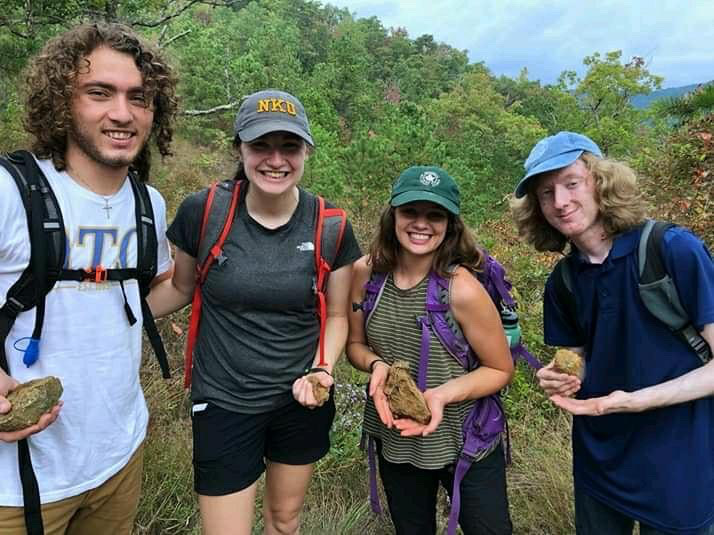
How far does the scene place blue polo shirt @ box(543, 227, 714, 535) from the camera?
164 cm

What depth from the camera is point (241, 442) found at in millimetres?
2023

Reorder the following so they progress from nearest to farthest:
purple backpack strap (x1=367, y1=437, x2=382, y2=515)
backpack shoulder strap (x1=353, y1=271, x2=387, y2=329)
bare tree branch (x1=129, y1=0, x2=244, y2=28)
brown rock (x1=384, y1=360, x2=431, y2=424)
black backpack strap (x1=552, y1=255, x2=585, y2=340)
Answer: brown rock (x1=384, y1=360, x2=431, y2=424) → black backpack strap (x1=552, y1=255, x2=585, y2=340) → backpack shoulder strap (x1=353, y1=271, x2=387, y2=329) → purple backpack strap (x1=367, y1=437, x2=382, y2=515) → bare tree branch (x1=129, y1=0, x2=244, y2=28)

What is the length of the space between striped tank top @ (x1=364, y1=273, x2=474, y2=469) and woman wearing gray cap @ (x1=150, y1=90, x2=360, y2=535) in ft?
0.62

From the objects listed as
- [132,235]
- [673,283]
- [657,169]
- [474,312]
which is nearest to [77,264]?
[132,235]

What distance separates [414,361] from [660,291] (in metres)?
0.85

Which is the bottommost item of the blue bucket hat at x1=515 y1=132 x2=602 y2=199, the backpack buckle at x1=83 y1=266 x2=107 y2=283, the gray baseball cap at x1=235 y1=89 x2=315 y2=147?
the backpack buckle at x1=83 y1=266 x2=107 y2=283

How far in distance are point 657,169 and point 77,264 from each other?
10319 millimetres

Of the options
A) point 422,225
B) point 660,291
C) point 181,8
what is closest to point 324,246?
point 422,225

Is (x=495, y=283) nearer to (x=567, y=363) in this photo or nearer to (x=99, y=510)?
(x=567, y=363)

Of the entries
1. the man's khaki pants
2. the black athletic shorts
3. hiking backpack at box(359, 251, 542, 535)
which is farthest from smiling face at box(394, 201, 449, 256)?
the man's khaki pants

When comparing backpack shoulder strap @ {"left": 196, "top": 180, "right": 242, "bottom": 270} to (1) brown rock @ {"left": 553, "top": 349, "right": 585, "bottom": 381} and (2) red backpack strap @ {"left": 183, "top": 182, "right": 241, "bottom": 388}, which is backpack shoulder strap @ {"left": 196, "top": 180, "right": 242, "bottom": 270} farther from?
(1) brown rock @ {"left": 553, "top": 349, "right": 585, "bottom": 381}

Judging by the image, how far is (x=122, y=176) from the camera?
69.2 inches

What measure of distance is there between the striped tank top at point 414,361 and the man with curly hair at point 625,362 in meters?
0.36

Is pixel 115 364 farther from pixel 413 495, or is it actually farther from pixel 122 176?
pixel 413 495
